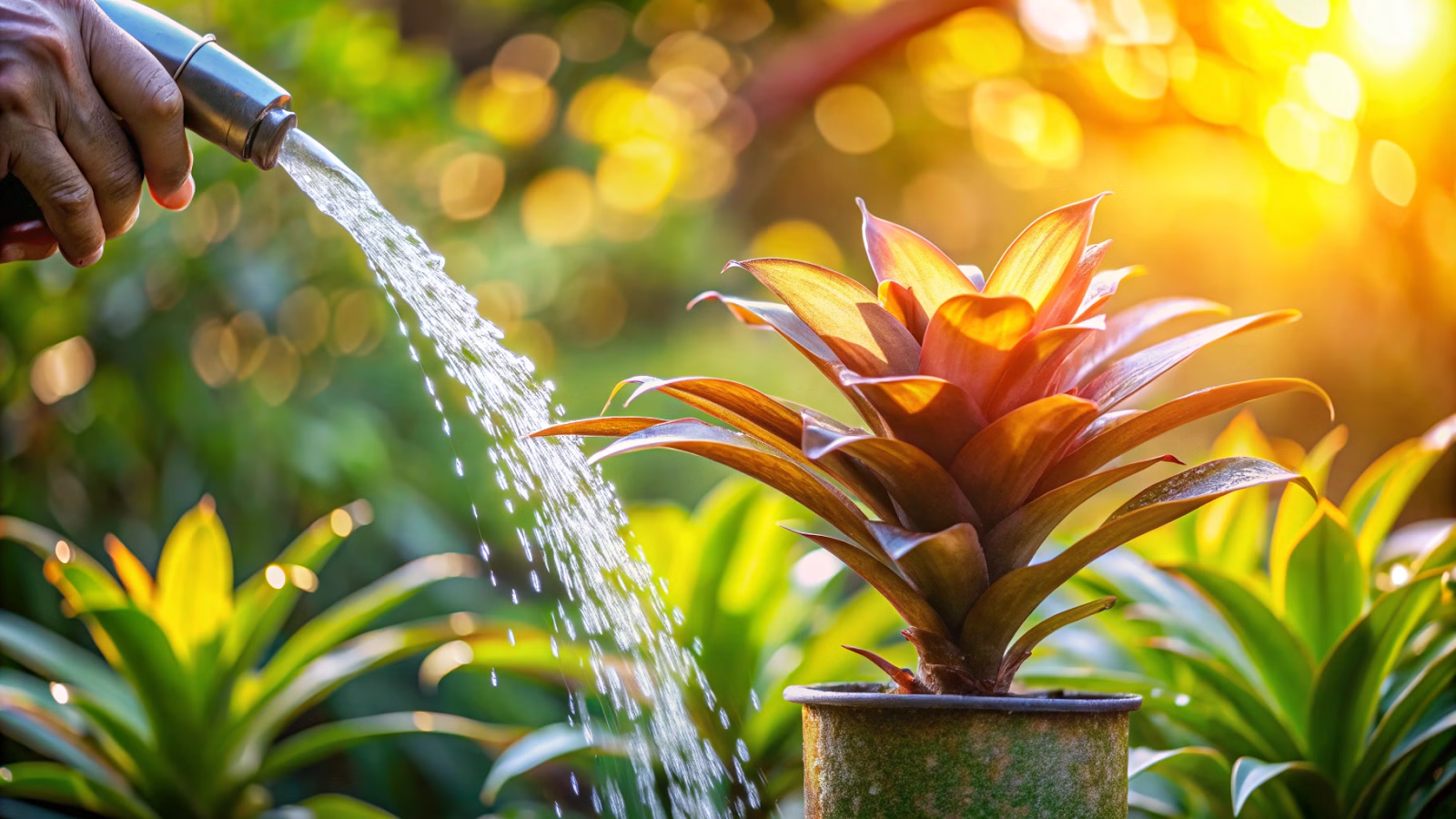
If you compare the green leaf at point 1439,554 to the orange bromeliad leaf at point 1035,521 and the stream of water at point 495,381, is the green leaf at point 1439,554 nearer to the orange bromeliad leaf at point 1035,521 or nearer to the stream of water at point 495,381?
the orange bromeliad leaf at point 1035,521

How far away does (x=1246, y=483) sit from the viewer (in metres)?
0.78

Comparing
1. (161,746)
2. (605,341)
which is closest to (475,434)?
(605,341)

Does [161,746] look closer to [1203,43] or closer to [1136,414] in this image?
[1136,414]

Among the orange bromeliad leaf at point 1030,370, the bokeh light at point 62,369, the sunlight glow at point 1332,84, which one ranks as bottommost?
the orange bromeliad leaf at point 1030,370

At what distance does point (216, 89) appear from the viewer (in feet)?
3.66

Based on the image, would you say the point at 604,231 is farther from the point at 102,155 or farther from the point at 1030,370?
the point at 1030,370

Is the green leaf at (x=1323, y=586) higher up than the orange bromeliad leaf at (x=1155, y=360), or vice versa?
the orange bromeliad leaf at (x=1155, y=360)

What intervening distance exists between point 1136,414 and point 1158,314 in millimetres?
206

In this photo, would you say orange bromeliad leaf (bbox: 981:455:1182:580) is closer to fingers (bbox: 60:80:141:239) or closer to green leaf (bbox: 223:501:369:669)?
fingers (bbox: 60:80:141:239)

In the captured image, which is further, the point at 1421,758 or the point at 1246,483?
the point at 1421,758

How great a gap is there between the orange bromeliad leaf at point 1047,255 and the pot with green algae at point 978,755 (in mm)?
321

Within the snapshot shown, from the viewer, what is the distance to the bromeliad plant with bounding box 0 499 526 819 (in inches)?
65.6

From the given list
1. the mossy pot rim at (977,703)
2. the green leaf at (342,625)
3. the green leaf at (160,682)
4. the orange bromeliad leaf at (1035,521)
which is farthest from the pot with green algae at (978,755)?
the green leaf at (160,682)

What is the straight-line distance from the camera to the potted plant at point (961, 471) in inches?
31.7
